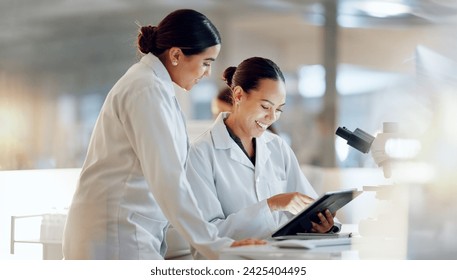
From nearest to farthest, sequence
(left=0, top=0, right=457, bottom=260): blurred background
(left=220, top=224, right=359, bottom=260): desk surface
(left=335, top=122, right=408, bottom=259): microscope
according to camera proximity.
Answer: (left=220, top=224, right=359, bottom=260): desk surface → (left=335, top=122, right=408, bottom=259): microscope → (left=0, top=0, right=457, bottom=260): blurred background

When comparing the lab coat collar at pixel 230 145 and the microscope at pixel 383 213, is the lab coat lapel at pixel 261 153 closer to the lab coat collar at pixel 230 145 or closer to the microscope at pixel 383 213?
the lab coat collar at pixel 230 145

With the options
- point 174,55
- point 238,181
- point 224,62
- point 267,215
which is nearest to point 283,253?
point 267,215

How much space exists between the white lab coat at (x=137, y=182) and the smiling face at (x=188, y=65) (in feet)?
0.15

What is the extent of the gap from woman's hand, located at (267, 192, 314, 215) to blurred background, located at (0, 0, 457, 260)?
0.36 meters

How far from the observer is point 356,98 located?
2.72m

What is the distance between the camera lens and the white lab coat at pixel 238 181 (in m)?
1.88

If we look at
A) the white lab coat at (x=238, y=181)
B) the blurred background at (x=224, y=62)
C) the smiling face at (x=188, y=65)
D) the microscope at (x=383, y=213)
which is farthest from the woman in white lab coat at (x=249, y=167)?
the blurred background at (x=224, y=62)

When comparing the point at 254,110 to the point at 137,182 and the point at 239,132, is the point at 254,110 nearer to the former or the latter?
the point at 239,132

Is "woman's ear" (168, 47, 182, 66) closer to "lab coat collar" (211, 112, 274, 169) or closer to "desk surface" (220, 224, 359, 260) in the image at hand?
"lab coat collar" (211, 112, 274, 169)

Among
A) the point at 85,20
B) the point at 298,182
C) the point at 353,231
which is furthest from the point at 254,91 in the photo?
the point at 85,20

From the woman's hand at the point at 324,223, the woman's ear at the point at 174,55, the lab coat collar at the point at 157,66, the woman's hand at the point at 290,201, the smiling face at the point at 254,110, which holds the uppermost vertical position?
the woman's ear at the point at 174,55

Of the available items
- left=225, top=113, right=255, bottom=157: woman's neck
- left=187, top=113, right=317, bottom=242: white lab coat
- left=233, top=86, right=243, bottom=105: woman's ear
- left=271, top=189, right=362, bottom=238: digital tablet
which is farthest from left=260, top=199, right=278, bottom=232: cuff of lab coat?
left=233, top=86, right=243, bottom=105: woman's ear

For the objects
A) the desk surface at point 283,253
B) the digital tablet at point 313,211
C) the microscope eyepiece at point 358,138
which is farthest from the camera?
the microscope eyepiece at point 358,138

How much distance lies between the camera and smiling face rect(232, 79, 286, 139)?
6.77 ft
